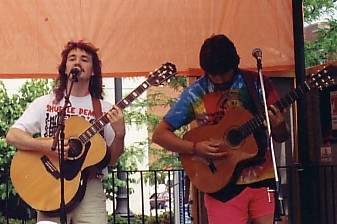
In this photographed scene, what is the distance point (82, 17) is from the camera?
16.3 ft

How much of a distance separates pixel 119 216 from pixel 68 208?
15.9ft

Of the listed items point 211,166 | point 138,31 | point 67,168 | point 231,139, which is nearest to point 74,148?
point 67,168

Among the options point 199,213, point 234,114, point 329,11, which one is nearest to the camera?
point 234,114

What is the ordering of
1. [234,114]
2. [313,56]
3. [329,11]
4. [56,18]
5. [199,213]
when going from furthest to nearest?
1. [329,11]
2. [313,56]
3. [199,213]
4. [56,18]
5. [234,114]

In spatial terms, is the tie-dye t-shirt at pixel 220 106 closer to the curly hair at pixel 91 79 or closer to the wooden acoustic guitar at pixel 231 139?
the wooden acoustic guitar at pixel 231 139

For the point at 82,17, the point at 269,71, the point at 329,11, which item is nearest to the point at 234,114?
the point at 269,71

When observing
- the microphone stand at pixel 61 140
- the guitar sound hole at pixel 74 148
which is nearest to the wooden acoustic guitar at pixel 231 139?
the guitar sound hole at pixel 74 148

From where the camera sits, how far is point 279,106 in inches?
153

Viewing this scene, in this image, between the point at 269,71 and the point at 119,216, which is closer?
the point at 269,71

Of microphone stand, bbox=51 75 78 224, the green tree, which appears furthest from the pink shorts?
the green tree

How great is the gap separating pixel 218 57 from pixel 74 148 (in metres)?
1.15

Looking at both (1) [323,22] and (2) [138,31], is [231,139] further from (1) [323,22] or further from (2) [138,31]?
(1) [323,22]

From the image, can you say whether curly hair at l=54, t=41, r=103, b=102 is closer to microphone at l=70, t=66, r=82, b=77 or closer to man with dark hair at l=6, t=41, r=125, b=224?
man with dark hair at l=6, t=41, r=125, b=224

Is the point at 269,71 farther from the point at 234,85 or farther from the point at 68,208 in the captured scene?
the point at 68,208
